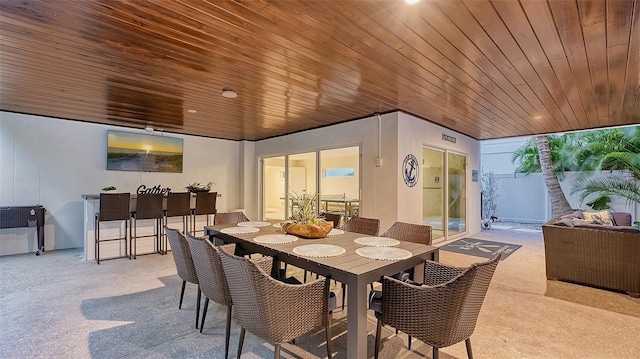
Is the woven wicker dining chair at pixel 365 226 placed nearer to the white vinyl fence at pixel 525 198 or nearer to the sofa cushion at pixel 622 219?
the sofa cushion at pixel 622 219

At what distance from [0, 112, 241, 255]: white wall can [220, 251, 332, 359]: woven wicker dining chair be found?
540 cm

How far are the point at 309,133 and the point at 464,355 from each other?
4778mm

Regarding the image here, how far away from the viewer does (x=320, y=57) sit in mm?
2713

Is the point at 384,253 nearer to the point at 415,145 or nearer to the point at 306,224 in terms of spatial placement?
the point at 306,224

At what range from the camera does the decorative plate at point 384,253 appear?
1992 millimetres

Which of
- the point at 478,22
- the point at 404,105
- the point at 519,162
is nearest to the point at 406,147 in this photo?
the point at 404,105

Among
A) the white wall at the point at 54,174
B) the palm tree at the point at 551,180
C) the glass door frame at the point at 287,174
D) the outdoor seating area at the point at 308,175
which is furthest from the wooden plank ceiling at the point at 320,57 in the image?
the palm tree at the point at 551,180

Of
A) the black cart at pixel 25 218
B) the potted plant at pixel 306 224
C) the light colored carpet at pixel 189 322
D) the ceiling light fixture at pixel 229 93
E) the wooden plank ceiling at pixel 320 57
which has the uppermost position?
the wooden plank ceiling at pixel 320 57

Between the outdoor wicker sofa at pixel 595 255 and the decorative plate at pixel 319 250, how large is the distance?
132 inches

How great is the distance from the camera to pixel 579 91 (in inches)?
145

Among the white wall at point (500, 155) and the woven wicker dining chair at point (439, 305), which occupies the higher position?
the white wall at point (500, 155)

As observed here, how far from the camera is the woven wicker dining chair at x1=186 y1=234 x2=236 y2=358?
2.09 meters

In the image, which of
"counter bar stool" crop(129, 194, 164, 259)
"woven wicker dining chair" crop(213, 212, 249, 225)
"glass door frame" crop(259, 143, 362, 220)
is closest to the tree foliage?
"glass door frame" crop(259, 143, 362, 220)

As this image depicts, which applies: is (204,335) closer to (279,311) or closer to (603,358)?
(279,311)
